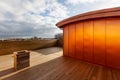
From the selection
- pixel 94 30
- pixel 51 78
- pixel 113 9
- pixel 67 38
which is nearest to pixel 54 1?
pixel 67 38

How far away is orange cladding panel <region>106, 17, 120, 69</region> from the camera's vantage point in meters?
3.64

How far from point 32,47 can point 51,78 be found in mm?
6350

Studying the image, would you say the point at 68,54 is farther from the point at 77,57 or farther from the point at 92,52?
the point at 92,52

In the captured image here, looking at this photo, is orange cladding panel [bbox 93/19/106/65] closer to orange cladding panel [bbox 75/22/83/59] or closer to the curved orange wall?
the curved orange wall

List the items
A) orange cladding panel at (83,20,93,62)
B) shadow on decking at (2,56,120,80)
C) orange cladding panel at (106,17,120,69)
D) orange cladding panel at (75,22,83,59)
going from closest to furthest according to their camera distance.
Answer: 1. shadow on decking at (2,56,120,80)
2. orange cladding panel at (106,17,120,69)
3. orange cladding panel at (83,20,93,62)
4. orange cladding panel at (75,22,83,59)

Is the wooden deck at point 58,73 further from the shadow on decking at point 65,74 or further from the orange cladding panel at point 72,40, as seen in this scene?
the orange cladding panel at point 72,40

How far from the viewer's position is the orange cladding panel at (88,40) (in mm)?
4555

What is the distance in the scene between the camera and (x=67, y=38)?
611cm

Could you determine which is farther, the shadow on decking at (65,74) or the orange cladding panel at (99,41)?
the orange cladding panel at (99,41)

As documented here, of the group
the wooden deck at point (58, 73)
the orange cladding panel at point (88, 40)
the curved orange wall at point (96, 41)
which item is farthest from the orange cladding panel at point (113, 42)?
the orange cladding panel at point (88, 40)

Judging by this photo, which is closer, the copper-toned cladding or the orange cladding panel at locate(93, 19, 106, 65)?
the copper-toned cladding

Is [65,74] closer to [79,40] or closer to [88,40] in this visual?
[88,40]

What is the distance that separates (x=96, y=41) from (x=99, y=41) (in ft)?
0.52

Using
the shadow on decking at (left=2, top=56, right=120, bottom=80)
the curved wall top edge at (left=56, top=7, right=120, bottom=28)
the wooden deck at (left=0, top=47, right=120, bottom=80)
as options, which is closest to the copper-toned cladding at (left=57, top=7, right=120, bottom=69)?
the curved wall top edge at (left=56, top=7, right=120, bottom=28)
